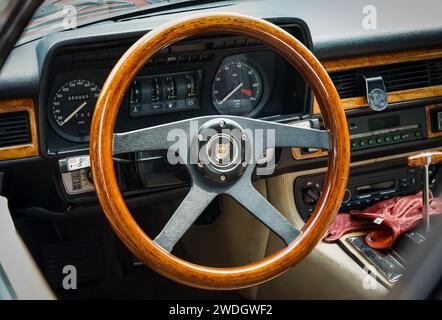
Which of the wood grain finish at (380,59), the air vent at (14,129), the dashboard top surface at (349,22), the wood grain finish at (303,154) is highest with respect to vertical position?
the dashboard top surface at (349,22)

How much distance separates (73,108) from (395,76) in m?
1.15

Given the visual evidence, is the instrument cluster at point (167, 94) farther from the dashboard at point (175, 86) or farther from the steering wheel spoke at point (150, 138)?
the steering wheel spoke at point (150, 138)

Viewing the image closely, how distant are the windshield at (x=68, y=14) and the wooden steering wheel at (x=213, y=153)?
0.71 m

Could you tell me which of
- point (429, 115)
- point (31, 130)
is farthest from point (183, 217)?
point (429, 115)

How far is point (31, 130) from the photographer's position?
2057mm

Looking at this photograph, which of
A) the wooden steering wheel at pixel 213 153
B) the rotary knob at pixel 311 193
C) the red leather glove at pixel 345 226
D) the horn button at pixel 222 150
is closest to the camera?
the wooden steering wheel at pixel 213 153

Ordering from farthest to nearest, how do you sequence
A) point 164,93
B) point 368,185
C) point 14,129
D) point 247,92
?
point 368,185, point 247,92, point 164,93, point 14,129

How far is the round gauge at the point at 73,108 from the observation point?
83.7 inches

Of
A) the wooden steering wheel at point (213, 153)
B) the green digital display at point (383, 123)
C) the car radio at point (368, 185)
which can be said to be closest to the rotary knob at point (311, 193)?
the car radio at point (368, 185)

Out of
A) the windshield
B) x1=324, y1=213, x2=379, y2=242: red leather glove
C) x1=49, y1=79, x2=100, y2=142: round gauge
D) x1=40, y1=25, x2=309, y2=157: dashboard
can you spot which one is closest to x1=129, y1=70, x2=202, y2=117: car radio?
x1=40, y1=25, x2=309, y2=157: dashboard

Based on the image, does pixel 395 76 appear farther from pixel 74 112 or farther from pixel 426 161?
pixel 74 112

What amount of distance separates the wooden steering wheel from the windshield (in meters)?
0.71

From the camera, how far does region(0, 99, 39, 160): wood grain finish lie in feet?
6.67
